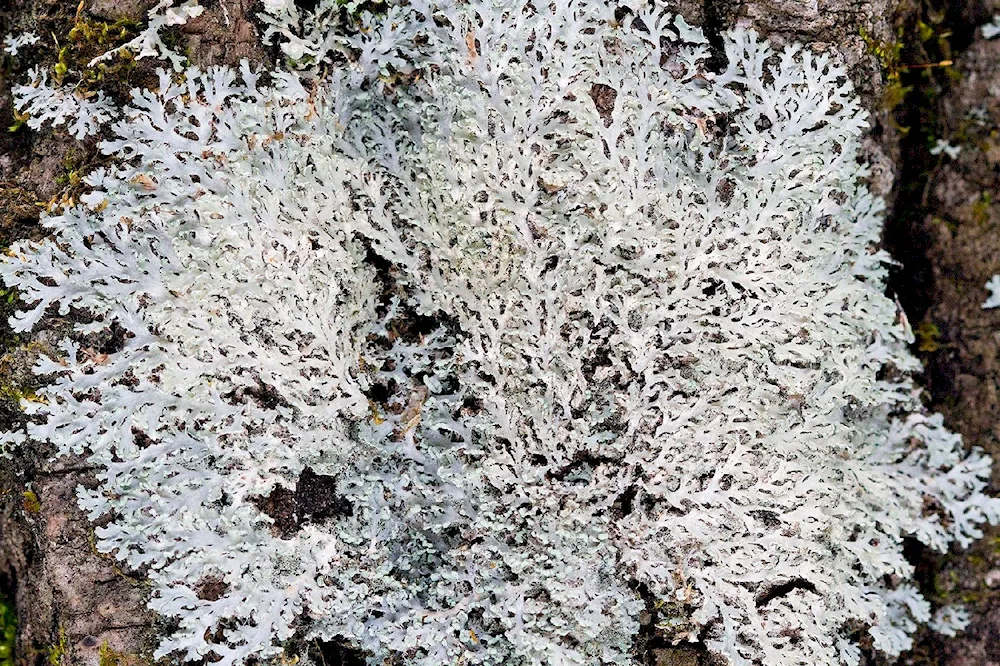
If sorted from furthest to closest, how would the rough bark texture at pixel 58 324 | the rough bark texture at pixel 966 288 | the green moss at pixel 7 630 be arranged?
the rough bark texture at pixel 966 288 → the green moss at pixel 7 630 → the rough bark texture at pixel 58 324

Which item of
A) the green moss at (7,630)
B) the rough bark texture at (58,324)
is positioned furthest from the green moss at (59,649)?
the green moss at (7,630)

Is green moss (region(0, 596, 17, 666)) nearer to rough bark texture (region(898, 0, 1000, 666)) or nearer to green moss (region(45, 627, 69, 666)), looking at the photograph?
green moss (region(45, 627, 69, 666))

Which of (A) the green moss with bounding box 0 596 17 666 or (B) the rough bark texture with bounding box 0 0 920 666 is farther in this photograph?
(A) the green moss with bounding box 0 596 17 666

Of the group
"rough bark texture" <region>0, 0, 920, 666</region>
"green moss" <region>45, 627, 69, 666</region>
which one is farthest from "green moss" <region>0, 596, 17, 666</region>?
"green moss" <region>45, 627, 69, 666</region>

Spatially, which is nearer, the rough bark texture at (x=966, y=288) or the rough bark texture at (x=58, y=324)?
the rough bark texture at (x=58, y=324)

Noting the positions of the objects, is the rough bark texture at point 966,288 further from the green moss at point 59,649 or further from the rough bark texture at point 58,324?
the green moss at point 59,649

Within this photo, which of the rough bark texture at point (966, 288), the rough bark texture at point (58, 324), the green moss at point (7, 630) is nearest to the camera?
the rough bark texture at point (58, 324)

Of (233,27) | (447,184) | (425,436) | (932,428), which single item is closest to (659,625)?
(425,436)
